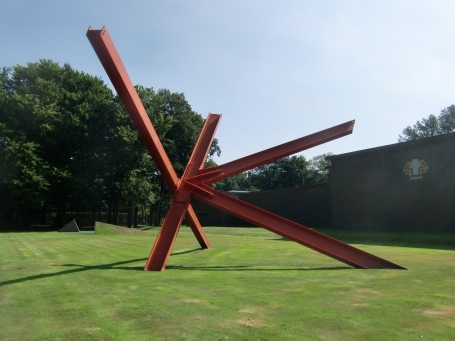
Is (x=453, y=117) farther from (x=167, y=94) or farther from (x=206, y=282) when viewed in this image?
(x=206, y=282)

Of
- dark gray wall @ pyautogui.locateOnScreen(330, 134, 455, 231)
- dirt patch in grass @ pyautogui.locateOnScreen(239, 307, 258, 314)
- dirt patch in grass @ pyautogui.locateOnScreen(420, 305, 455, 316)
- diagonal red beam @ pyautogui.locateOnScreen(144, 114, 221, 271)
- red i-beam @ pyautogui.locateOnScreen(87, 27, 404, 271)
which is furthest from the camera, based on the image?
dark gray wall @ pyautogui.locateOnScreen(330, 134, 455, 231)

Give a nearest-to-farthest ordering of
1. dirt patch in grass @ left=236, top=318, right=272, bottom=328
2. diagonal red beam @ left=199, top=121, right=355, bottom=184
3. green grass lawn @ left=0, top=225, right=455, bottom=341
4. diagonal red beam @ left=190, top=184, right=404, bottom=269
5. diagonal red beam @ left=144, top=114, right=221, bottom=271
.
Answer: green grass lawn @ left=0, top=225, right=455, bottom=341
dirt patch in grass @ left=236, top=318, right=272, bottom=328
diagonal red beam @ left=190, top=184, right=404, bottom=269
diagonal red beam @ left=144, top=114, right=221, bottom=271
diagonal red beam @ left=199, top=121, right=355, bottom=184

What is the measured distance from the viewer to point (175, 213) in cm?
1059

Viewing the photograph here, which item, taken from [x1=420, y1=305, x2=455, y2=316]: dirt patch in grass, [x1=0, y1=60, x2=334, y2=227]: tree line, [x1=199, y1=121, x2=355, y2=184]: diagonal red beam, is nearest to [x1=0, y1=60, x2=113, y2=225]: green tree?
[x1=0, y1=60, x2=334, y2=227]: tree line

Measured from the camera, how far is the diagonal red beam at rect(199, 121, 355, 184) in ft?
36.9

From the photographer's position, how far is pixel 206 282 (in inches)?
305

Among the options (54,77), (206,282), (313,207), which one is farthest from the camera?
(54,77)

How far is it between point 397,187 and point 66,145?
29227 mm

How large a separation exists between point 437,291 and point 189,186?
255 inches

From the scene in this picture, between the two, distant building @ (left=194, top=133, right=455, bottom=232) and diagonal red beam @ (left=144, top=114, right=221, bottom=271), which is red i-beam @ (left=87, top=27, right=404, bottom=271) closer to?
diagonal red beam @ (left=144, top=114, right=221, bottom=271)

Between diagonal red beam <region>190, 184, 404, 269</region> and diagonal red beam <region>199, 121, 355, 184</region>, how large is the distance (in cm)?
99

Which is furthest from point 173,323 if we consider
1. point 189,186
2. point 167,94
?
point 167,94

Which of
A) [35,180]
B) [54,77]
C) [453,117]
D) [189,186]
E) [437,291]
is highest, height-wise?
[453,117]

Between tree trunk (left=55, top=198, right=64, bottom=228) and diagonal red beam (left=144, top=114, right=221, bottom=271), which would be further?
tree trunk (left=55, top=198, right=64, bottom=228)
